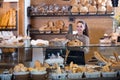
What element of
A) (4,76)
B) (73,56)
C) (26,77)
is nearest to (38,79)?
(26,77)

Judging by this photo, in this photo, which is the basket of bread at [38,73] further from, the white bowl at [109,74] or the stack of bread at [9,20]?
the stack of bread at [9,20]

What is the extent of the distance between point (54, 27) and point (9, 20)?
0.80m

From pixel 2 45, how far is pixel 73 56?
2.28ft

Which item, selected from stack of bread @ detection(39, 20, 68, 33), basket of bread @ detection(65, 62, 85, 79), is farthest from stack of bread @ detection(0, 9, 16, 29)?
basket of bread @ detection(65, 62, 85, 79)

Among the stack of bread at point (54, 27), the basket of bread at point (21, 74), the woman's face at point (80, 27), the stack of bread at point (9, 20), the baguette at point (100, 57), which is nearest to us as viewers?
the basket of bread at point (21, 74)

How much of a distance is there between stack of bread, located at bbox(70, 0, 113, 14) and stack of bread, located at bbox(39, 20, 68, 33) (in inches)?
12.6

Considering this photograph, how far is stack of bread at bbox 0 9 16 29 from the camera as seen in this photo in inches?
177

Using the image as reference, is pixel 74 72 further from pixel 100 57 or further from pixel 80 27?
pixel 80 27

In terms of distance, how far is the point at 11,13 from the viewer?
Answer: 449 cm

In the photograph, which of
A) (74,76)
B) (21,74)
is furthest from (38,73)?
(74,76)

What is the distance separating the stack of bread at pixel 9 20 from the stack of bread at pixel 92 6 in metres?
1.05

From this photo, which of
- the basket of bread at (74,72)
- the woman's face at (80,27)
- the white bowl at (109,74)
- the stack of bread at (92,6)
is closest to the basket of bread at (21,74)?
the basket of bread at (74,72)

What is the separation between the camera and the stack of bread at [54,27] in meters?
4.61

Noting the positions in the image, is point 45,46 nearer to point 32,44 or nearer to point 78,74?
point 32,44
